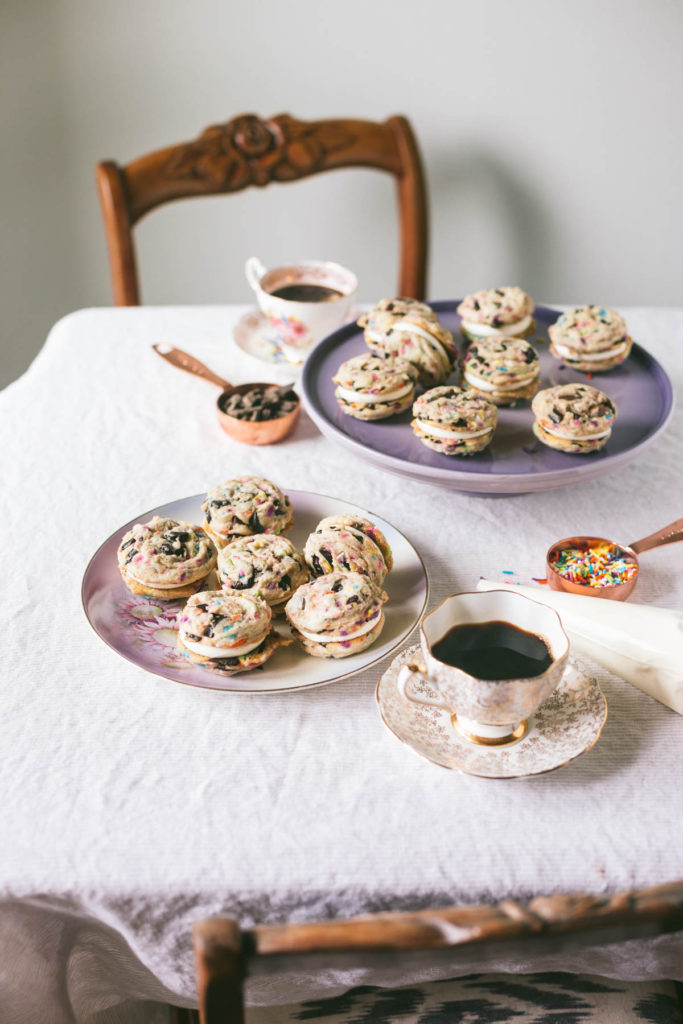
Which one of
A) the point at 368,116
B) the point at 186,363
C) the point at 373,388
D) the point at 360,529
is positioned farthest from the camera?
the point at 368,116

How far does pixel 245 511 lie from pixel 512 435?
Answer: 13.2 inches

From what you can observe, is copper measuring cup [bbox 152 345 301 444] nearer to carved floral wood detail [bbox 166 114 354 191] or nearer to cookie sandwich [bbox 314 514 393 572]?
cookie sandwich [bbox 314 514 393 572]

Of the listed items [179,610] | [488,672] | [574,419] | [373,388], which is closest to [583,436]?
[574,419]

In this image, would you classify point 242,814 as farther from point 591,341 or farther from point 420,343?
point 591,341

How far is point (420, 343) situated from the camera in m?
1.06

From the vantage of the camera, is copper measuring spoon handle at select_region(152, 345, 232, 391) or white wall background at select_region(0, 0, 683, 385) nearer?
copper measuring spoon handle at select_region(152, 345, 232, 391)

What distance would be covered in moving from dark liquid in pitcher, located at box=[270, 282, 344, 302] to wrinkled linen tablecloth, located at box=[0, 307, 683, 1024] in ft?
1.74

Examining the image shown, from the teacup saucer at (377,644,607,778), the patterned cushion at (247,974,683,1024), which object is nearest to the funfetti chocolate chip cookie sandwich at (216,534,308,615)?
the teacup saucer at (377,644,607,778)

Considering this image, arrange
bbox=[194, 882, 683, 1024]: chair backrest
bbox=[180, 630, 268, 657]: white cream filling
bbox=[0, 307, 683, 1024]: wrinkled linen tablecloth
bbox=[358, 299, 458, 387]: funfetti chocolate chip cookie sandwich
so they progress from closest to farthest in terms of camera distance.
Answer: bbox=[194, 882, 683, 1024]: chair backrest → bbox=[0, 307, 683, 1024]: wrinkled linen tablecloth → bbox=[180, 630, 268, 657]: white cream filling → bbox=[358, 299, 458, 387]: funfetti chocolate chip cookie sandwich

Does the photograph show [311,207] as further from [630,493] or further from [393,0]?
[630,493]

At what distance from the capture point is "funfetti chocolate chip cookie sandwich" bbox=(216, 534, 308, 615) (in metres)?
0.77

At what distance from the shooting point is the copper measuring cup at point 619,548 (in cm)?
83

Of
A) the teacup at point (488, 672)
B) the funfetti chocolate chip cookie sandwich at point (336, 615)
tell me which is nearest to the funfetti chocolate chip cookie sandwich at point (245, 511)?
the funfetti chocolate chip cookie sandwich at point (336, 615)

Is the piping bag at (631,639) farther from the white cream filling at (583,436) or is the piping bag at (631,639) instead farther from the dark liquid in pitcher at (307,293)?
the dark liquid in pitcher at (307,293)
